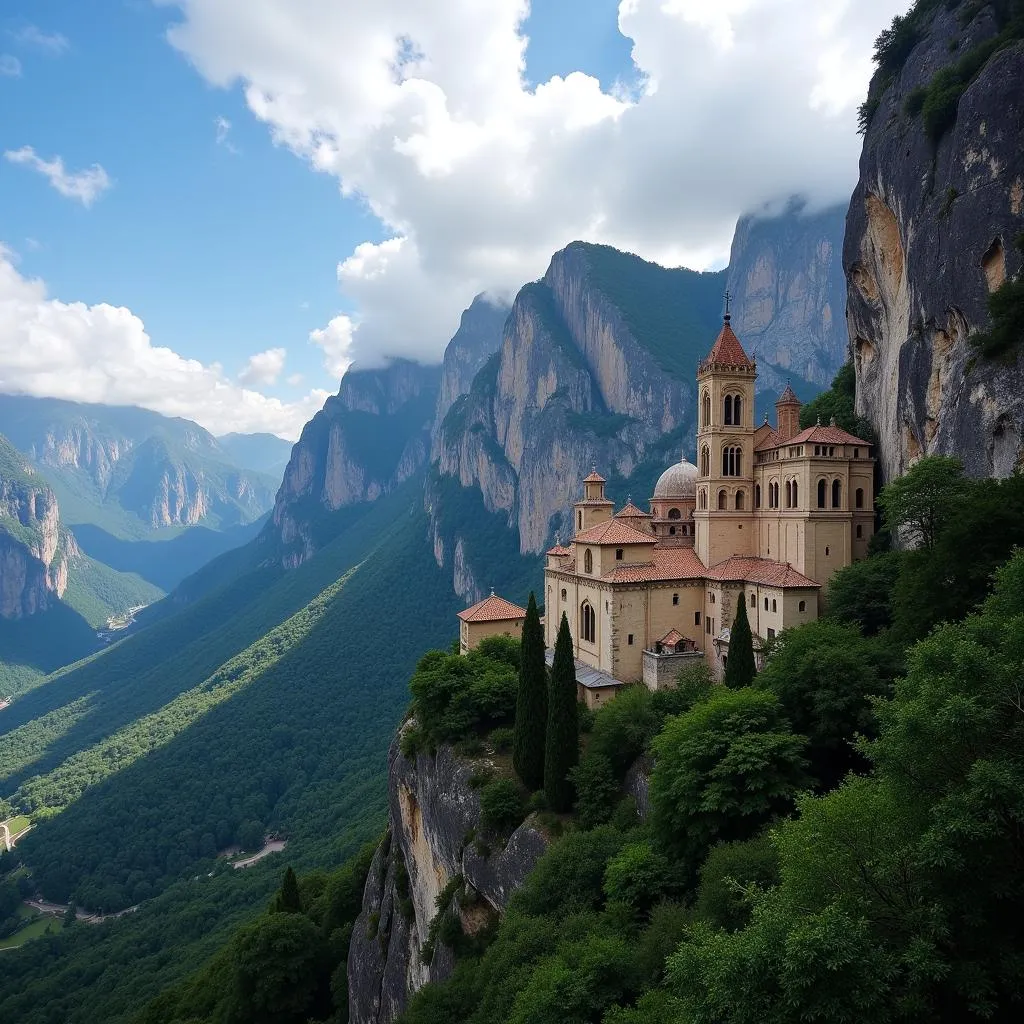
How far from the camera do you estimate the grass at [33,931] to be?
75.4 m

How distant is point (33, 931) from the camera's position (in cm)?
7775

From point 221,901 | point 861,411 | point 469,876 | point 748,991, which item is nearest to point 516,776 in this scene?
point 469,876

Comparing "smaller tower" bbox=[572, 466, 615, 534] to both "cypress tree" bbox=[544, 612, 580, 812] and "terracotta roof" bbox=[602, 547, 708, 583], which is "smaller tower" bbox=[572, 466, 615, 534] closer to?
"terracotta roof" bbox=[602, 547, 708, 583]

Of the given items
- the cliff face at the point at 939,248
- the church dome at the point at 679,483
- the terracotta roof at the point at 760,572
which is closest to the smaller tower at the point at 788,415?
the cliff face at the point at 939,248

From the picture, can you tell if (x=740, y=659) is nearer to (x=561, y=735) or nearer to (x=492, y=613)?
(x=561, y=735)

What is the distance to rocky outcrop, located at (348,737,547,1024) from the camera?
28.5 meters

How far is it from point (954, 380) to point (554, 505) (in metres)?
117

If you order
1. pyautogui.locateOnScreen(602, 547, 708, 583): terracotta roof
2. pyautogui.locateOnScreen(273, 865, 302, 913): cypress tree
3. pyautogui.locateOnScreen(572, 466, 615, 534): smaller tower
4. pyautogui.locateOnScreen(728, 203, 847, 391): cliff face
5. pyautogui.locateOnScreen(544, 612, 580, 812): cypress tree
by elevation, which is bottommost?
pyautogui.locateOnScreen(273, 865, 302, 913): cypress tree

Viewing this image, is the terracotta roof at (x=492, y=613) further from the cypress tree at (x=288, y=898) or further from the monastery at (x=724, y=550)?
the cypress tree at (x=288, y=898)

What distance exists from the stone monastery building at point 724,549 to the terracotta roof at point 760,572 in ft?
0.27

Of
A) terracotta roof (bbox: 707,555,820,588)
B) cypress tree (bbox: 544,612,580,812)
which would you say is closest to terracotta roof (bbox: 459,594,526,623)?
terracotta roof (bbox: 707,555,820,588)

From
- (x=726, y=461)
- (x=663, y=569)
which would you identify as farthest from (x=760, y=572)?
(x=726, y=461)

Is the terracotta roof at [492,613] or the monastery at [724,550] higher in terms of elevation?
the monastery at [724,550]

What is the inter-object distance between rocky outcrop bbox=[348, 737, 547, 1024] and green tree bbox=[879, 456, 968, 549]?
66.3 feet
